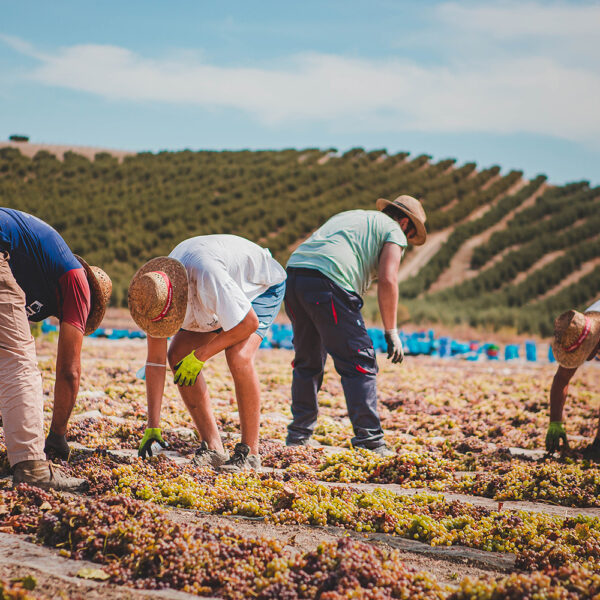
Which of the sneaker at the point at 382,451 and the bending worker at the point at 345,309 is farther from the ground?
the bending worker at the point at 345,309

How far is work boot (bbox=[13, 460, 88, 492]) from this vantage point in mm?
3459

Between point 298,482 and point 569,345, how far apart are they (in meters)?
2.15

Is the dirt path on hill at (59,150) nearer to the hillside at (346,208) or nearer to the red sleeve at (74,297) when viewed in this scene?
the hillside at (346,208)

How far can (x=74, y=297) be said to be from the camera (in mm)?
4031

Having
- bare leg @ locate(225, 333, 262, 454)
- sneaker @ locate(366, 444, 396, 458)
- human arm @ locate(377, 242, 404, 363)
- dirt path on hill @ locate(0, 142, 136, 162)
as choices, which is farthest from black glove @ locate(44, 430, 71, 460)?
dirt path on hill @ locate(0, 142, 136, 162)

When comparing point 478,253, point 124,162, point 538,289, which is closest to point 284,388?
point 538,289

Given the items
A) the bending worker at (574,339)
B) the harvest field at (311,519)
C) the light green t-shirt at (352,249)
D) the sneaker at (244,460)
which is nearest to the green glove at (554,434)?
the harvest field at (311,519)

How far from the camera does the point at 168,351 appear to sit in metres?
4.50

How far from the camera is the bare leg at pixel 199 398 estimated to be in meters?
4.35

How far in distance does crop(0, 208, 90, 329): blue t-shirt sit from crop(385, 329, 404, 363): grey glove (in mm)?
2316

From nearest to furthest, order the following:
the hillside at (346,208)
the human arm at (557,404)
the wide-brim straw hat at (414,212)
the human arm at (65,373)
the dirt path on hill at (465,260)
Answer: the human arm at (65,373) < the human arm at (557,404) < the wide-brim straw hat at (414,212) < the hillside at (346,208) < the dirt path on hill at (465,260)

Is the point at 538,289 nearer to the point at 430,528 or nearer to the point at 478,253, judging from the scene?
the point at 478,253

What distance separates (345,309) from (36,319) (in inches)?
85.4

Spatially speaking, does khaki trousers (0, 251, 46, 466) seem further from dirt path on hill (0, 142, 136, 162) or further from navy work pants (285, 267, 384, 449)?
dirt path on hill (0, 142, 136, 162)
